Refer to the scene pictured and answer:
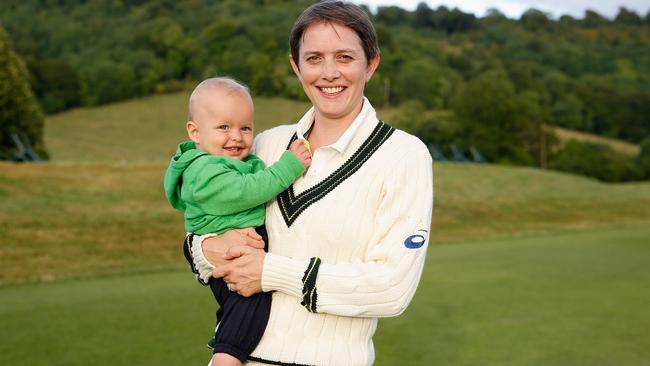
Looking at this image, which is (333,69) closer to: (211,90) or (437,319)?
(211,90)

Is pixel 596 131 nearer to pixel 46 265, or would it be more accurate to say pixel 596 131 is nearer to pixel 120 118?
pixel 120 118

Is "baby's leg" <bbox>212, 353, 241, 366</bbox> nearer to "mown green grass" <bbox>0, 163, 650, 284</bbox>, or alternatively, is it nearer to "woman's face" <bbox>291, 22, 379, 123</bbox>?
"woman's face" <bbox>291, 22, 379, 123</bbox>

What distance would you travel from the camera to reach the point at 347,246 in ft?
7.07

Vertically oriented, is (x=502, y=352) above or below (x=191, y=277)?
above

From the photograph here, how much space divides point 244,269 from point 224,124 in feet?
1.57

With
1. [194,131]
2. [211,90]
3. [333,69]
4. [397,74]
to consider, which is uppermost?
[333,69]

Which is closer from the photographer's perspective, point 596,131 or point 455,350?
point 455,350

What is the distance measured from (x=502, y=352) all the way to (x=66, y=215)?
9.21 meters

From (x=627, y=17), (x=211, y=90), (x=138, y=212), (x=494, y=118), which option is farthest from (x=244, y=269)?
(x=627, y=17)

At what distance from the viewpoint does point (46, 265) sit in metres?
9.99

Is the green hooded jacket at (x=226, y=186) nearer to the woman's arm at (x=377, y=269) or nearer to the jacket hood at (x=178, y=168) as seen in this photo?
the jacket hood at (x=178, y=168)

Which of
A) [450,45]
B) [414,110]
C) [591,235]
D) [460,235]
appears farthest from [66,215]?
[450,45]

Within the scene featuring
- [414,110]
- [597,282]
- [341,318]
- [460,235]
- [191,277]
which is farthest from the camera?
[414,110]

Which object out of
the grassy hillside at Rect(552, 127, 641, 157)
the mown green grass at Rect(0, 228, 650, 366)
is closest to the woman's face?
the mown green grass at Rect(0, 228, 650, 366)
